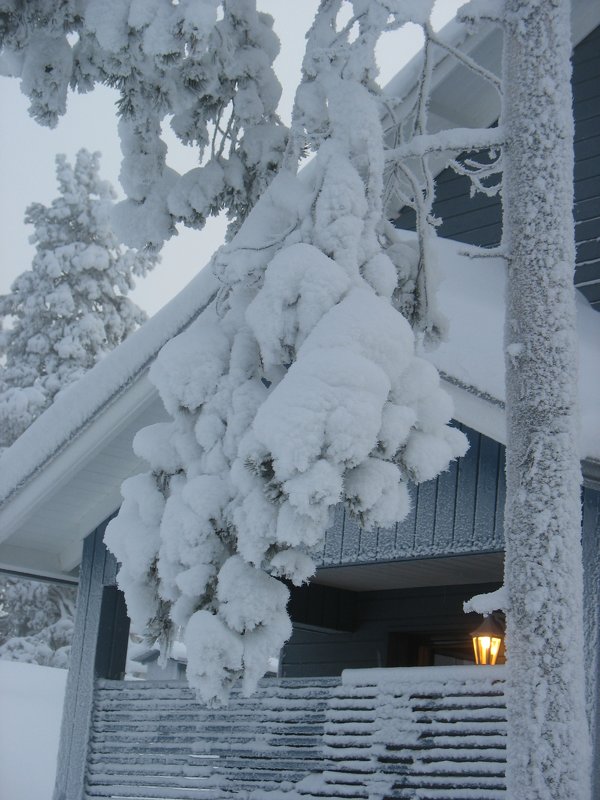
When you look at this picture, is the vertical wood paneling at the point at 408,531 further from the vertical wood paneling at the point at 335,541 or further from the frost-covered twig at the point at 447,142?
the frost-covered twig at the point at 447,142

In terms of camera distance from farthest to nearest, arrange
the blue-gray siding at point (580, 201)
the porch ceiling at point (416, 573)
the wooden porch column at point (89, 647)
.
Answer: the wooden porch column at point (89, 647) < the blue-gray siding at point (580, 201) < the porch ceiling at point (416, 573)

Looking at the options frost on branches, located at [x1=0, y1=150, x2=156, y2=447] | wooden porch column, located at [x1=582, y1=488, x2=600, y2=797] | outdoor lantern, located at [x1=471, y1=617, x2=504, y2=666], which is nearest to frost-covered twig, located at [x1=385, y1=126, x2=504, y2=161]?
wooden porch column, located at [x1=582, y1=488, x2=600, y2=797]

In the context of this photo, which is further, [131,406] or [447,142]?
[131,406]

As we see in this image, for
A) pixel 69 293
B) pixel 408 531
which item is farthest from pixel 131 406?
pixel 69 293

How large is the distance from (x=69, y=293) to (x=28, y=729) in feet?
36.6

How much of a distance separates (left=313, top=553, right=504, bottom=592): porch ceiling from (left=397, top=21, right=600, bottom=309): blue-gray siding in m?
2.08

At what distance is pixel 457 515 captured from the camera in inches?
265

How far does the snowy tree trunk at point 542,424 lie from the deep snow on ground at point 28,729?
394 inches

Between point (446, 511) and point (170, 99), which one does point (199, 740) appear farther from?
point (170, 99)

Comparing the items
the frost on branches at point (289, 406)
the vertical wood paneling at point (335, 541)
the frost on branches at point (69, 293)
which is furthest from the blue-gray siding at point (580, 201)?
the frost on branches at point (69, 293)

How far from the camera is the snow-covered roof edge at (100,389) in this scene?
23.6 feet

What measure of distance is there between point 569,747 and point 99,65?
3.93 metres

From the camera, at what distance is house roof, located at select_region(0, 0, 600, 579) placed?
6.15 m

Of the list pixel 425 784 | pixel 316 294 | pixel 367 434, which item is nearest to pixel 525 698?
pixel 367 434
